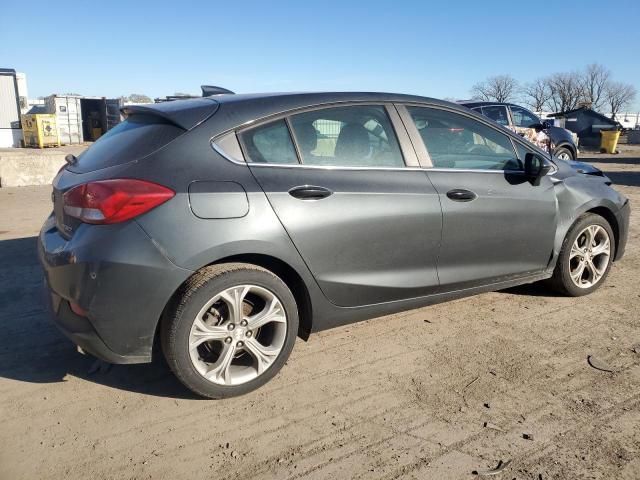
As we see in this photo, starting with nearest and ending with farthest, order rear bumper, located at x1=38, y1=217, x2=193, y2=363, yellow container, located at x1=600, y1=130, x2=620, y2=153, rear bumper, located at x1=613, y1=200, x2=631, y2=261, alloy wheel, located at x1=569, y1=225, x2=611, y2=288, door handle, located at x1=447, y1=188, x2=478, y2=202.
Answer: rear bumper, located at x1=38, y1=217, x2=193, y2=363 < door handle, located at x1=447, y1=188, x2=478, y2=202 < alloy wheel, located at x1=569, y1=225, x2=611, y2=288 < rear bumper, located at x1=613, y1=200, x2=631, y2=261 < yellow container, located at x1=600, y1=130, x2=620, y2=153

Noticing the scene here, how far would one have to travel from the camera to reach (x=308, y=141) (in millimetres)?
3195

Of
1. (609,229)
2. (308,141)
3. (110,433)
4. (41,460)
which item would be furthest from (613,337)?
(41,460)

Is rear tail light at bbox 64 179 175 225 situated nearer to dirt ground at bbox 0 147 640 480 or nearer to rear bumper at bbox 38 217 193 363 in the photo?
rear bumper at bbox 38 217 193 363

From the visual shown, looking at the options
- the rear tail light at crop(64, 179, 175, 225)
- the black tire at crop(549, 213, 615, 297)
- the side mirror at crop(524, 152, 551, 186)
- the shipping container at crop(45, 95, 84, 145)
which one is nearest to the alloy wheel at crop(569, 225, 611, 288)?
the black tire at crop(549, 213, 615, 297)

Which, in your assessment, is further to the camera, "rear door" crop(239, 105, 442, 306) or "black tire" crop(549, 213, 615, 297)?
"black tire" crop(549, 213, 615, 297)

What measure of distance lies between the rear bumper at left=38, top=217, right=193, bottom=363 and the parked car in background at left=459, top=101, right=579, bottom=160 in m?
11.6

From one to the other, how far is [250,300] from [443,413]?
1.22 m

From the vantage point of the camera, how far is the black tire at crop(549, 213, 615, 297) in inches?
167

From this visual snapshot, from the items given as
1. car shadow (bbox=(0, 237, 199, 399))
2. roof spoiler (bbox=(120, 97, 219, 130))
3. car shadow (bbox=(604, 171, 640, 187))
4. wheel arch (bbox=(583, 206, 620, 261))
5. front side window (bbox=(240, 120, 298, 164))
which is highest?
roof spoiler (bbox=(120, 97, 219, 130))

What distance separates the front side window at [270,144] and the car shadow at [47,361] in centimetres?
142

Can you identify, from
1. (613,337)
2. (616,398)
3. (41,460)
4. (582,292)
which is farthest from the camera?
(582,292)

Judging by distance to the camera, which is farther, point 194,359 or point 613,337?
point 613,337

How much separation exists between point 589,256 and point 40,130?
2880 cm

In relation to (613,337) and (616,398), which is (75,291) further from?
(613,337)
